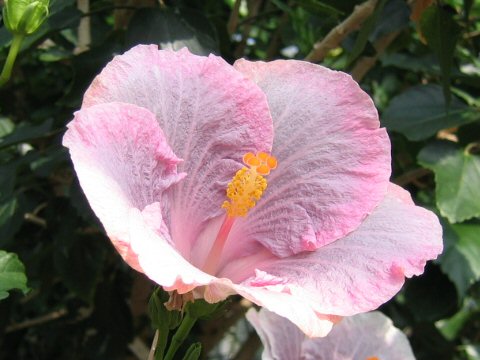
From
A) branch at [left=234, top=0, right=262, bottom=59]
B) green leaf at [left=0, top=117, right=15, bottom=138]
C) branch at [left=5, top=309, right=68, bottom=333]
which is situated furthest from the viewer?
branch at [left=5, top=309, right=68, bottom=333]

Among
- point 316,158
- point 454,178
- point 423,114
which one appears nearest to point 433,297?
point 454,178

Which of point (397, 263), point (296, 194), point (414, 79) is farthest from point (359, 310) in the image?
point (414, 79)

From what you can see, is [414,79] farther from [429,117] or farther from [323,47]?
[323,47]

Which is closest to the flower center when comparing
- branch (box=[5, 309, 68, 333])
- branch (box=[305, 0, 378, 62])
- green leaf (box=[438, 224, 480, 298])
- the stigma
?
the stigma

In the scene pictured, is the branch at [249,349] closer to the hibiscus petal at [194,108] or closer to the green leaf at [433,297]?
the green leaf at [433,297]

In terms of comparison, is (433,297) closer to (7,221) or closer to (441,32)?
(441,32)

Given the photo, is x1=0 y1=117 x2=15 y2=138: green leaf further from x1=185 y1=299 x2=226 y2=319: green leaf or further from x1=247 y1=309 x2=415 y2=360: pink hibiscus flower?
x1=185 y1=299 x2=226 y2=319: green leaf
